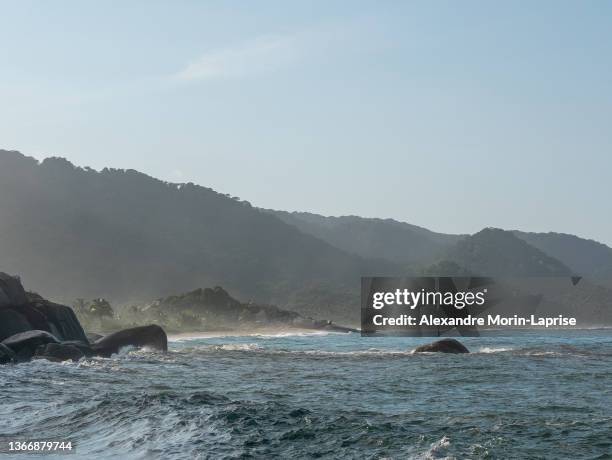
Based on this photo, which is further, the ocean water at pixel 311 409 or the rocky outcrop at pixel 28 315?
the rocky outcrop at pixel 28 315

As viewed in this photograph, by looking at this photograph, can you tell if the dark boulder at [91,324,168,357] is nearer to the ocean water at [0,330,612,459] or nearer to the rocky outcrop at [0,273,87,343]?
the rocky outcrop at [0,273,87,343]

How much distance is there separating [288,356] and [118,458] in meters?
32.6

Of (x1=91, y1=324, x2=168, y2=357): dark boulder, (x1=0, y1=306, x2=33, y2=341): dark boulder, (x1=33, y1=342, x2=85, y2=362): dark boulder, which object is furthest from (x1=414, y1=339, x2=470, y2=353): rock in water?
(x1=0, y1=306, x2=33, y2=341): dark boulder

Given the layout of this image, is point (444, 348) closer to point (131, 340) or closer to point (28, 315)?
point (131, 340)

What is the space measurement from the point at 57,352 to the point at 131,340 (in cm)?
922

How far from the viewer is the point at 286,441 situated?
19.4 meters

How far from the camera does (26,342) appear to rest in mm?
42438

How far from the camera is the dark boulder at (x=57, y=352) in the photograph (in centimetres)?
4138

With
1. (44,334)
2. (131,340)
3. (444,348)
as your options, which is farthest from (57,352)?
(444,348)

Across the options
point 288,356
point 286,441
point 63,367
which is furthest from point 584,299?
point 286,441

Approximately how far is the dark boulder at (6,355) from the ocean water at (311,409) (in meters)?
1.87

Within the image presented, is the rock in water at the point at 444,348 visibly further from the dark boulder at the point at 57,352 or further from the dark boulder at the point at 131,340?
the dark boulder at the point at 57,352

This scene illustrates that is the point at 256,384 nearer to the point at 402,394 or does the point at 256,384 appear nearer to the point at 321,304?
the point at 402,394

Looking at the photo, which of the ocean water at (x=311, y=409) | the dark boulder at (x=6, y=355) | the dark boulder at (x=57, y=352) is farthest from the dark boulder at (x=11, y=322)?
the ocean water at (x=311, y=409)
